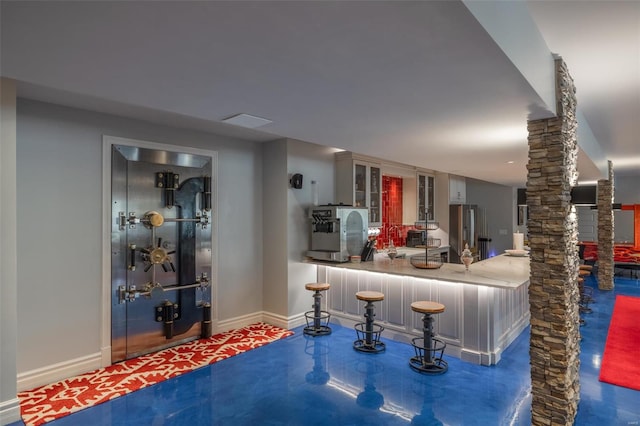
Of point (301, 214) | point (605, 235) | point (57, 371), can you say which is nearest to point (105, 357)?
point (57, 371)

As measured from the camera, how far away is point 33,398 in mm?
2984

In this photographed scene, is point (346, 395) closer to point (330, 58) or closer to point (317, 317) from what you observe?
point (317, 317)

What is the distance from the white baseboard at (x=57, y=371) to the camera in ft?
10.2

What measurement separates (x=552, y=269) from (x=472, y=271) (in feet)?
5.28

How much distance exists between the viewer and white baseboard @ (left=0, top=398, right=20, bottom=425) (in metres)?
2.56

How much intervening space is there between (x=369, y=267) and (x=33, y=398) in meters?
3.50

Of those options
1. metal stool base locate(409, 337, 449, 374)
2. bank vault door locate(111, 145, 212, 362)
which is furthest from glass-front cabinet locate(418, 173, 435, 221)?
bank vault door locate(111, 145, 212, 362)

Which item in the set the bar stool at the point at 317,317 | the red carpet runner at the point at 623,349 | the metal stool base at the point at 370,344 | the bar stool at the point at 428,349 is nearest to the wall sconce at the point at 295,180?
the bar stool at the point at 317,317

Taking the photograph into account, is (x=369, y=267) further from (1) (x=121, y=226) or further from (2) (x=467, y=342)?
(1) (x=121, y=226)

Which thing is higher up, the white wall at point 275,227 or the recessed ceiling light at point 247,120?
the recessed ceiling light at point 247,120

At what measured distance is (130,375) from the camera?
11.2 feet

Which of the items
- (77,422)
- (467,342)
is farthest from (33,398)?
(467,342)

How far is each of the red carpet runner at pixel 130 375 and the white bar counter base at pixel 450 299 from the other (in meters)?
1.03

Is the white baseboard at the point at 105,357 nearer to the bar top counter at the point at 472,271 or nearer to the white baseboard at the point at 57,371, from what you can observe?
the white baseboard at the point at 57,371
